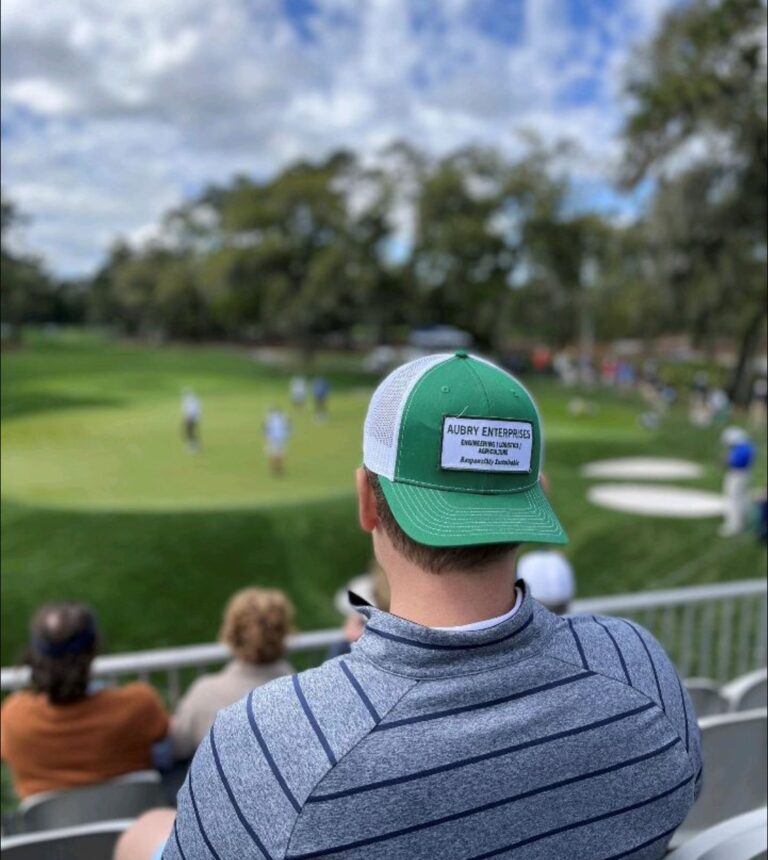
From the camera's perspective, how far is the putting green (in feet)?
25.6

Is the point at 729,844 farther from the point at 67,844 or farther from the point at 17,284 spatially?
the point at 17,284

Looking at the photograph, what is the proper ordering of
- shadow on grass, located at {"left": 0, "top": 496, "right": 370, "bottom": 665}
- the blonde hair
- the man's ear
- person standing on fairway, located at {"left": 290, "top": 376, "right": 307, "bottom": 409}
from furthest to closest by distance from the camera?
person standing on fairway, located at {"left": 290, "top": 376, "right": 307, "bottom": 409} → shadow on grass, located at {"left": 0, "top": 496, "right": 370, "bottom": 665} → the blonde hair → the man's ear

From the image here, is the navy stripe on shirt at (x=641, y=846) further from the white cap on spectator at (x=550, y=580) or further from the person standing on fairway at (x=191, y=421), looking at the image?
the person standing on fairway at (x=191, y=421)

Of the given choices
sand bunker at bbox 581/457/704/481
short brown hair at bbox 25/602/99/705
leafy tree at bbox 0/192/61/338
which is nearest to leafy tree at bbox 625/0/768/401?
sand bunker at bbox 581/457/704/481

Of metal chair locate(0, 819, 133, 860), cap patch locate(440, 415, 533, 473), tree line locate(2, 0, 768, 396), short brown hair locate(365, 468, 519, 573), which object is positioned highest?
tree line locate(2, 0, 768, 396)

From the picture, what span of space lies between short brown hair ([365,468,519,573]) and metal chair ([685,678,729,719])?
1.63m

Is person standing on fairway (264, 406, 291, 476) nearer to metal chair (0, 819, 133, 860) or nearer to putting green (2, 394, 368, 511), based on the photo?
putting green (2, 394, 368, 511)

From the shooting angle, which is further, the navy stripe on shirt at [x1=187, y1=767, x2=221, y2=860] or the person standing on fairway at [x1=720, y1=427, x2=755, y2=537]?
the person standing on fairway at [x1=720, y1=427, x2=755, y2=537]

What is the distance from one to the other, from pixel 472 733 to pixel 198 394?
9483 mm

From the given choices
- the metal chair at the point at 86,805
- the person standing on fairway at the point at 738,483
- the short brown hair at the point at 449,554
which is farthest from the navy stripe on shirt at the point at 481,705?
the person standing on fairway at the point at 738,483

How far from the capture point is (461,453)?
3.19ft

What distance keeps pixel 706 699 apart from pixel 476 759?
177cm

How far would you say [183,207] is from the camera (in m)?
10.1

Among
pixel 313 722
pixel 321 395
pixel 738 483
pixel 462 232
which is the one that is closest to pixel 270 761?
pixel 313 722
